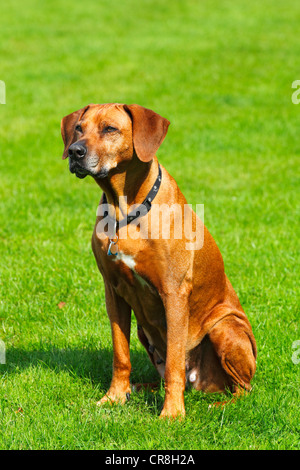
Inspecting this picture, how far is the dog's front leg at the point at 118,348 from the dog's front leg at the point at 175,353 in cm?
38

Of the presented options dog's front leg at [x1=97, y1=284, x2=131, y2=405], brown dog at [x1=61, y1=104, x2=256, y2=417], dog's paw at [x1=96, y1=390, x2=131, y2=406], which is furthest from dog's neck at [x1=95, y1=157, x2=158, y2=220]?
dog's paw at [x1=96, y1=390, x2=131, y2=406]

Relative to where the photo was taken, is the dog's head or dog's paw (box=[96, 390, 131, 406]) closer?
the dog's head

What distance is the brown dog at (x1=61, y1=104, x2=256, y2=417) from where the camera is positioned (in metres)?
3.95

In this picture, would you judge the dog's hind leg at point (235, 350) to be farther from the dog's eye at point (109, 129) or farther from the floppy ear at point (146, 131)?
the dog's eye at point (109, 129)

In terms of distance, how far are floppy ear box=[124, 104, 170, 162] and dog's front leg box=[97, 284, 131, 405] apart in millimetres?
999

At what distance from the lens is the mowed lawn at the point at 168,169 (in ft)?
13.3

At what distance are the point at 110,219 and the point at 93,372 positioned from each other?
50.4 inches

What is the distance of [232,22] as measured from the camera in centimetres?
1761

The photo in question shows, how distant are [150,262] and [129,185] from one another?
1.68 feet

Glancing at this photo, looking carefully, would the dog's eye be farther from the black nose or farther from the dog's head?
the black nose

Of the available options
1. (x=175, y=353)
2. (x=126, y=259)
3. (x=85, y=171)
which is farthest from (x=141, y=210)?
(x=175, y=353)

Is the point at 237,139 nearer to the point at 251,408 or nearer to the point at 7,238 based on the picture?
the point at 7,238

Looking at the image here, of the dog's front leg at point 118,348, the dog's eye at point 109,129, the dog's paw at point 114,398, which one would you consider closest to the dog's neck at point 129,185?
the dog's eye at point 109,129

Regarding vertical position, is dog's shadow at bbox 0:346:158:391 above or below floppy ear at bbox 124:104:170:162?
below
